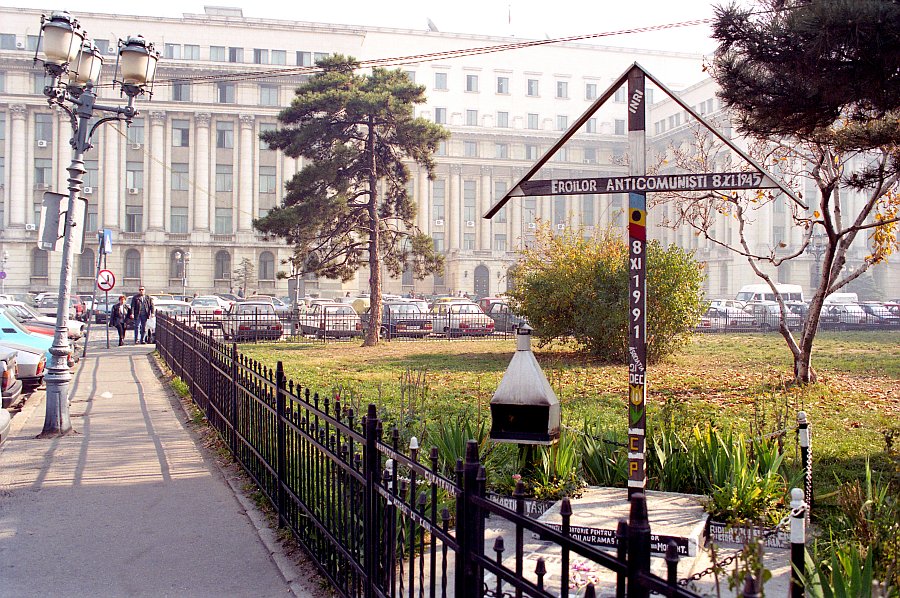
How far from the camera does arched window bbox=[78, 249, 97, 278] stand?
246ft

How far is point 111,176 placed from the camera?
7656 cm

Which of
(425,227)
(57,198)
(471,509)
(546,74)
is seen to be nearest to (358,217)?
(57,198)

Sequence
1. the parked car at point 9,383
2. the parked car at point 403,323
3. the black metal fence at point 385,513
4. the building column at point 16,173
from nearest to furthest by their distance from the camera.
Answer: the black metal fence at point 385,513 → the parked car at point 9,383 → the parked car at point 403,323 → the building column at point 16,173

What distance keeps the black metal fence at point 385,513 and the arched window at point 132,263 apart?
233ft

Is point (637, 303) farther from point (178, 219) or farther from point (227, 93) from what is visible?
point (227, 93)

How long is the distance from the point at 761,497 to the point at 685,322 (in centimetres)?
1466

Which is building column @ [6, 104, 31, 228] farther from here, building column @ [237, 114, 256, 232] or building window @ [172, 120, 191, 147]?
building column @ [237, 114, 256, 232]

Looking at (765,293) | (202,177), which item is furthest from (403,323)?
(202,177)

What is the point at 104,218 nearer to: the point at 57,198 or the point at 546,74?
the point at 546,74

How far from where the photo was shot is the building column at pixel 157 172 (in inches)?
3044

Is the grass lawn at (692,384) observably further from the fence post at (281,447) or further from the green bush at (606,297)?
the fence post at (281,447)

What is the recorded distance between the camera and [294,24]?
79000 mm

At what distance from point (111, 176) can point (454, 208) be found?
3508cm

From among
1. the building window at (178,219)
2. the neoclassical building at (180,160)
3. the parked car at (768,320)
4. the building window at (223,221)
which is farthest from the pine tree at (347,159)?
the building window at (178,219)
